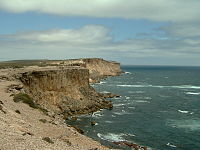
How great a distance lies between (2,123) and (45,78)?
31.6 metres

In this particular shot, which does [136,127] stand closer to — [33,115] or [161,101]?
[33,115]

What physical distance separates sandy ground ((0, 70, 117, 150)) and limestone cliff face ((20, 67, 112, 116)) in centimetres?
1586

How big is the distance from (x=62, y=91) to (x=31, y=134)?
Answer: 35.6 meters

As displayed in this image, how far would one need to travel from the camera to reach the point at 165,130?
45469 millimetres

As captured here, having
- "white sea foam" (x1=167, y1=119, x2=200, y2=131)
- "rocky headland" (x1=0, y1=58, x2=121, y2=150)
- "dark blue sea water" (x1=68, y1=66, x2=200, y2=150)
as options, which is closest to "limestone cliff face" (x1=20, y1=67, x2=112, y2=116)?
"rocky headland" (x1=0, y1=58, x2=121, y2=150)

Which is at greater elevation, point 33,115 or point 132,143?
point 33,115

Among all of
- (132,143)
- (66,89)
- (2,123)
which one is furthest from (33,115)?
(66,89)

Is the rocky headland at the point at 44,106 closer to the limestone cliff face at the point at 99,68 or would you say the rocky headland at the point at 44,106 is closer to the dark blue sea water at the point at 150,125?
the dark blue sea water at the point at 150,125

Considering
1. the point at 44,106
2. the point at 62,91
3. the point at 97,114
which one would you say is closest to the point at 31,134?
the point at 44,106

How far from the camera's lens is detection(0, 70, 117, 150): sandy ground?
18.9 meters

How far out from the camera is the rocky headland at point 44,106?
21.2 m

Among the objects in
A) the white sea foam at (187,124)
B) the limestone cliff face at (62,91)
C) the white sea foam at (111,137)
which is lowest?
the white sea foam at (111,137)

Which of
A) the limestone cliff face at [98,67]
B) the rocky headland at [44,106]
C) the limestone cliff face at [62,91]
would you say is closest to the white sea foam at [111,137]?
the rocky headland at [44,106]

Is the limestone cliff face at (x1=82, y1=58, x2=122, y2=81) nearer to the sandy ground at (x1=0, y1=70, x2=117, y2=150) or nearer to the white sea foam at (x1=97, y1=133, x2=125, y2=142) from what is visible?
the white sea foam at (x1=97, y1=133, x2=125, y2=142)
